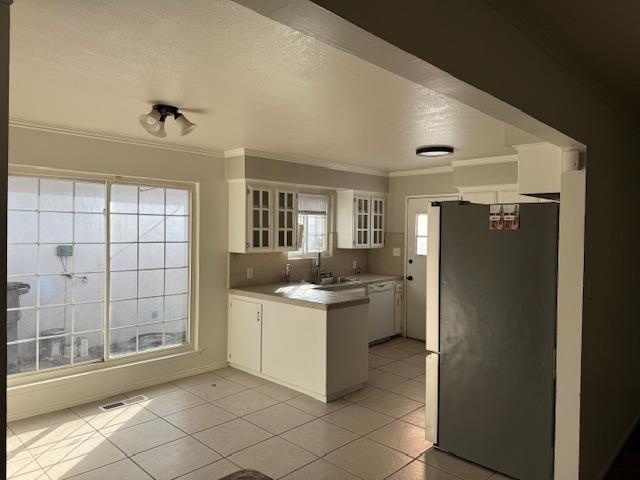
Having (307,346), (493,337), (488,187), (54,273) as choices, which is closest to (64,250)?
(54,273)

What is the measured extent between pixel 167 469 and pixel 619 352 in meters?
3.14

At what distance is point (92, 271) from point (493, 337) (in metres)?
3.41

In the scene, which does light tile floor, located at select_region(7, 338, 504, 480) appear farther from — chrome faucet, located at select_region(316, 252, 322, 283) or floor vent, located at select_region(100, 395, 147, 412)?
chrome faucet, located at select_region(316, 252, 322, 283)

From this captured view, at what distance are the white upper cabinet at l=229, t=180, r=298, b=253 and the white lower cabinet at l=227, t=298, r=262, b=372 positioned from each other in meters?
0.61

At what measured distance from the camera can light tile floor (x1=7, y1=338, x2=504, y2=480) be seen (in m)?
2.99

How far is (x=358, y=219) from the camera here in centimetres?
640

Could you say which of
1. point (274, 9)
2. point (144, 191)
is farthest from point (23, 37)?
point (144, 191)

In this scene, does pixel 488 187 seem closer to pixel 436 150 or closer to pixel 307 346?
pixel 436 150

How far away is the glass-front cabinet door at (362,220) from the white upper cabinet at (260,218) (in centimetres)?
121

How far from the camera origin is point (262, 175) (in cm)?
499

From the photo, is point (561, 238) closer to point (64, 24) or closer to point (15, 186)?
point (64, 24)

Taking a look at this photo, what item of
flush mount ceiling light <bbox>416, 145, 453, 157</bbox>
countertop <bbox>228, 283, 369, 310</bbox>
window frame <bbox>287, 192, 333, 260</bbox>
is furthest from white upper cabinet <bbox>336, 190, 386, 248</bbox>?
flush mount ceiling light <bbox>416, 145, 453, 157</bbox>

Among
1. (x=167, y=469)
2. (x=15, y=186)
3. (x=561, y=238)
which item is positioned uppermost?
(x=15, y=186)

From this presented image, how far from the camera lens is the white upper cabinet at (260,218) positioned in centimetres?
495
